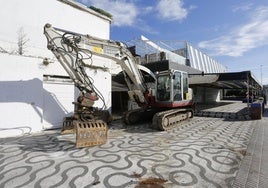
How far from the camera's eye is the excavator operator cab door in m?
8.83

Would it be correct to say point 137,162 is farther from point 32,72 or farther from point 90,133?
point 32,72

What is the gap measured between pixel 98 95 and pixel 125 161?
12.5 ft

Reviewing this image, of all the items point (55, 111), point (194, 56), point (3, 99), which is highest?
point (194, 56)

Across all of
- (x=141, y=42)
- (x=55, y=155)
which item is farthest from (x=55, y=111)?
(x=141, y=42)

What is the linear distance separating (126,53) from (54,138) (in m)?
4.13

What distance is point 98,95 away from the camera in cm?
771

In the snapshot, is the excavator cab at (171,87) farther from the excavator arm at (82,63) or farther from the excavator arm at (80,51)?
the excavator arm at (82,63)

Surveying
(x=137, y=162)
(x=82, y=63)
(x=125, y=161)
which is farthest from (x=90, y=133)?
(x=82, y=63)

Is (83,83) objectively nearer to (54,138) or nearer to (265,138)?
(54,138)

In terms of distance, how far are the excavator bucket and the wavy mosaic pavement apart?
21 centimetres

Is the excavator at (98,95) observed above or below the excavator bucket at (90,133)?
above

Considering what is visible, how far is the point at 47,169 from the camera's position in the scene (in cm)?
401

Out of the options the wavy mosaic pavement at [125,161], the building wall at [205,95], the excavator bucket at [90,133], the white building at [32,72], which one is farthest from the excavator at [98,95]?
the building wall at [205,95]

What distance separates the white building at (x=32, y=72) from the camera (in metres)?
7.02
